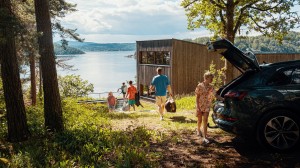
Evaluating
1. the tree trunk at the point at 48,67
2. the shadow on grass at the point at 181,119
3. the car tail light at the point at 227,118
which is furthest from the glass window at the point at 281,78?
the tree trunk at the point at 48,67

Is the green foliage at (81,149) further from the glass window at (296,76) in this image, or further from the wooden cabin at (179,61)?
the wooden cabin at (179,61)

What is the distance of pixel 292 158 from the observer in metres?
5.34

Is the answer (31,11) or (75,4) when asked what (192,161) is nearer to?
(31,11)

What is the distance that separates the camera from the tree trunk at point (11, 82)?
7.01m

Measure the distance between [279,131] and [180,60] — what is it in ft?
68.6

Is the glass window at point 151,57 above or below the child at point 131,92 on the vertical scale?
above

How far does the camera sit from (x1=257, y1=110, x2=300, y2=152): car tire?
5500 millimetres

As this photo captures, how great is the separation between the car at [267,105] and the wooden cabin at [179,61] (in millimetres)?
19966

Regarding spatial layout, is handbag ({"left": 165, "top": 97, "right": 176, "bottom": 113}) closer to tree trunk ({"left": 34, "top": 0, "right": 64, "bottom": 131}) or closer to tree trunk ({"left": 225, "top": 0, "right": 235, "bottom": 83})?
tree trunk ({"left": 225, "top": 0, "right": 235, "bottom": 83})

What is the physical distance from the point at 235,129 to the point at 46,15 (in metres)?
5.53

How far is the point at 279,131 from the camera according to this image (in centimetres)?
555

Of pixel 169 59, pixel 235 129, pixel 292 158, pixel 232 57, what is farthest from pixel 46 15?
pixel 169 59

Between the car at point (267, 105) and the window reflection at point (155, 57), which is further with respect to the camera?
the window reflection at point (155, 57)

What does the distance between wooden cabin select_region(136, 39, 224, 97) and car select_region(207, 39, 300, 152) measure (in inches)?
786
